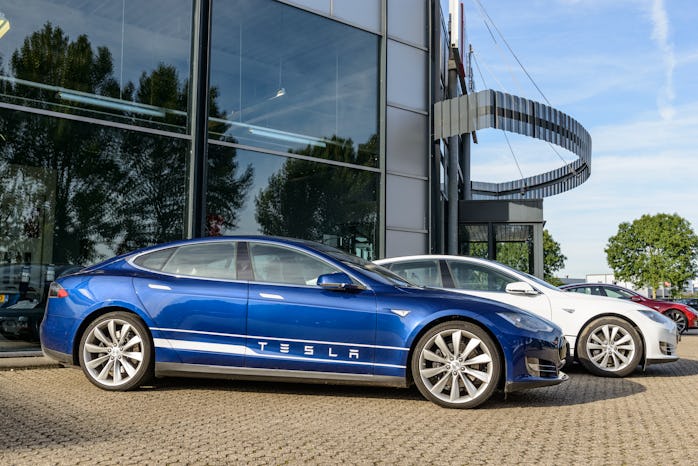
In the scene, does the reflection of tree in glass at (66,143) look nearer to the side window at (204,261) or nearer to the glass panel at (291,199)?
the glass panel at (291,199)

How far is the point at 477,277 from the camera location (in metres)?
8.33

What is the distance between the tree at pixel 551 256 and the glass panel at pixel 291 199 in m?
79.6

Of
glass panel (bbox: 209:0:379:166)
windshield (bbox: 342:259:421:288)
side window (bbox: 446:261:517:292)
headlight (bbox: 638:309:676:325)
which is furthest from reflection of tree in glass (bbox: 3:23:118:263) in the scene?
headlight (bbox: 638:309:676:325)

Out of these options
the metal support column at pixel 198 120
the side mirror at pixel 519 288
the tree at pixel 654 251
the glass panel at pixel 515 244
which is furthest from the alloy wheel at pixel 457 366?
the tree at pixel 654 251

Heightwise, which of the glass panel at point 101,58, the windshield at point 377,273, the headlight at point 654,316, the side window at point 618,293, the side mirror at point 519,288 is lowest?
the headlight at point 654,316

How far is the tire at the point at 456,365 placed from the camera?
17.9 ft

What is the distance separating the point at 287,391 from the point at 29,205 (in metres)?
4.94

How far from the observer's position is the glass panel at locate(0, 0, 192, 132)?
915 centimetres

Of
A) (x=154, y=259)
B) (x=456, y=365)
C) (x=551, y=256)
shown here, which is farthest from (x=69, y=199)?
(x=551, y=256)

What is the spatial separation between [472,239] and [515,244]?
2.56m

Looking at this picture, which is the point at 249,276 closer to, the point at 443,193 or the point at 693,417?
the point at 693,417

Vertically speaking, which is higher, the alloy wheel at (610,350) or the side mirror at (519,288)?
the side mirror at (519,288)

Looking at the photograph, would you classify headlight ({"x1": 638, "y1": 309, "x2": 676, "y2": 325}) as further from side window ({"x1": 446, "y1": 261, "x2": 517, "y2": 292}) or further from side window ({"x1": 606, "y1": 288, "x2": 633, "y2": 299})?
side window ({"x1": 606, "y1": 288, "x2": 633, "y2": 299})

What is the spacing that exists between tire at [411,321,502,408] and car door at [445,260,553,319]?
2593 millimetres
